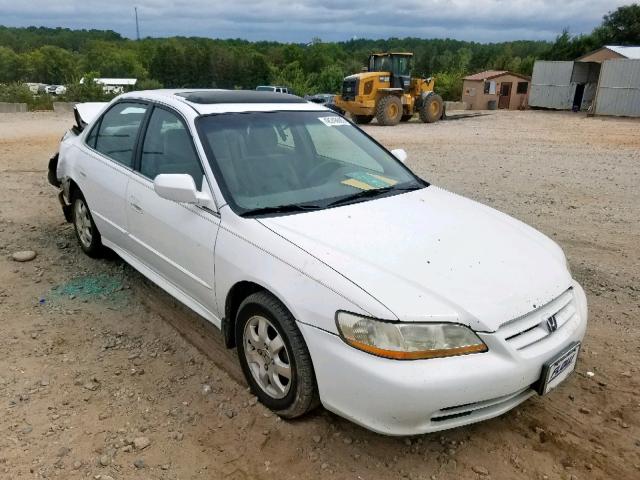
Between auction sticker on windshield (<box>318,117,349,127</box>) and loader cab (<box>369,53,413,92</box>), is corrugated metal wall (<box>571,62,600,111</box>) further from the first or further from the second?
auction sticker on windshield (<box>318,117,349,127</box>)

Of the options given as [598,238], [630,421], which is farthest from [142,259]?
[598,238]

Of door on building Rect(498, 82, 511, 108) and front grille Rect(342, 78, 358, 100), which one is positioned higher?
front grille Rect(342, 78, 358, 100)

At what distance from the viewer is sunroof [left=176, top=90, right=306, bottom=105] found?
3.44 metres

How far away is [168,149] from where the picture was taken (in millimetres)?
3379

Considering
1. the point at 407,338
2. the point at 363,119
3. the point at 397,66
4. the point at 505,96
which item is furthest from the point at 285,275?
the point at 505,96

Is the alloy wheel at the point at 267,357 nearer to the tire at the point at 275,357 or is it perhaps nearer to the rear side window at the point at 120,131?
the tire at the point at 275,357

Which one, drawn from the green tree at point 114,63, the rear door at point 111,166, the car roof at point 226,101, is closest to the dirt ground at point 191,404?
the rear door at point 111,166

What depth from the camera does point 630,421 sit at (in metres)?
2.68

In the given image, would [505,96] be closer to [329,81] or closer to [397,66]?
[397,66]

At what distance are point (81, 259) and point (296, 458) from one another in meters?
3.19

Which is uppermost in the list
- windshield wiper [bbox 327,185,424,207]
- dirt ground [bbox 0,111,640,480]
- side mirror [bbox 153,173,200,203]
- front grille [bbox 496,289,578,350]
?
side mirror [bbox 153,173,200,203]

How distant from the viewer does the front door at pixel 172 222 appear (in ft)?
9.59

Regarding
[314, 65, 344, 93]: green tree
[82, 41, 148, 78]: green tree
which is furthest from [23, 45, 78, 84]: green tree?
[314, 65, 344, 93]: green tree

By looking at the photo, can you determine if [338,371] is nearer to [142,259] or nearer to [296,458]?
[296,458]
